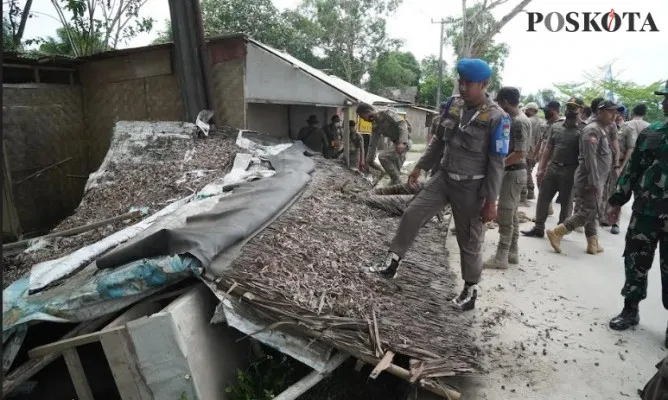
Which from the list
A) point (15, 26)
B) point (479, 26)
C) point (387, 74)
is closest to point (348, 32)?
point (387, 74)

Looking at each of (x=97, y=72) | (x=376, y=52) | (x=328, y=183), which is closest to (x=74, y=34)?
(x=97, y=72)

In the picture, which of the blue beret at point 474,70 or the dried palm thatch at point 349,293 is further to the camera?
the blue beret at point 474,70

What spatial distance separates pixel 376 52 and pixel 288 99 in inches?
875

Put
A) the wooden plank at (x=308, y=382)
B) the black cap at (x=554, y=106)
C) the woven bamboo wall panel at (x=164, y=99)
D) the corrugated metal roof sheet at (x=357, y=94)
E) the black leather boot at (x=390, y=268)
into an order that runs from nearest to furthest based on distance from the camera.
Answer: the wooden plank at (x=308, y=382) < the black leather boot at (x=390, y=268) < the black cap at (x=554, y=106) < the woven bamboo wall panel at (x=164, y=99) < the corrugated metal roof sheet at (x=357, y=94)

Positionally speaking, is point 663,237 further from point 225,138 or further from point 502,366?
point 225,138

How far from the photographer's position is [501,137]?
327cm

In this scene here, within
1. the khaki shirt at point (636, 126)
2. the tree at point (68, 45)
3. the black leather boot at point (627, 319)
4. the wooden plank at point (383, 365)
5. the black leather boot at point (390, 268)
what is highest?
the tree at point (68, 45)

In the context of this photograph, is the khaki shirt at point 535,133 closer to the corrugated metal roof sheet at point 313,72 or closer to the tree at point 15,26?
the corrugated metal roof sheet at point 313,72

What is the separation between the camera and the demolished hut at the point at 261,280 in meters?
2.50

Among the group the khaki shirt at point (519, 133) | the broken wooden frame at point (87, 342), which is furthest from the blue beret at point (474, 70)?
the broken wooden frame at point (87, 342)

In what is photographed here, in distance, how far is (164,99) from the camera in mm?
6914

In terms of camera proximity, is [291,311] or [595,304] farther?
[595,304]

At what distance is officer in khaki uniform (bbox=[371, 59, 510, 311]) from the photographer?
10.8ft

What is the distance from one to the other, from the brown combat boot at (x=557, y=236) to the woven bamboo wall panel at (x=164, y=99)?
5615mm
